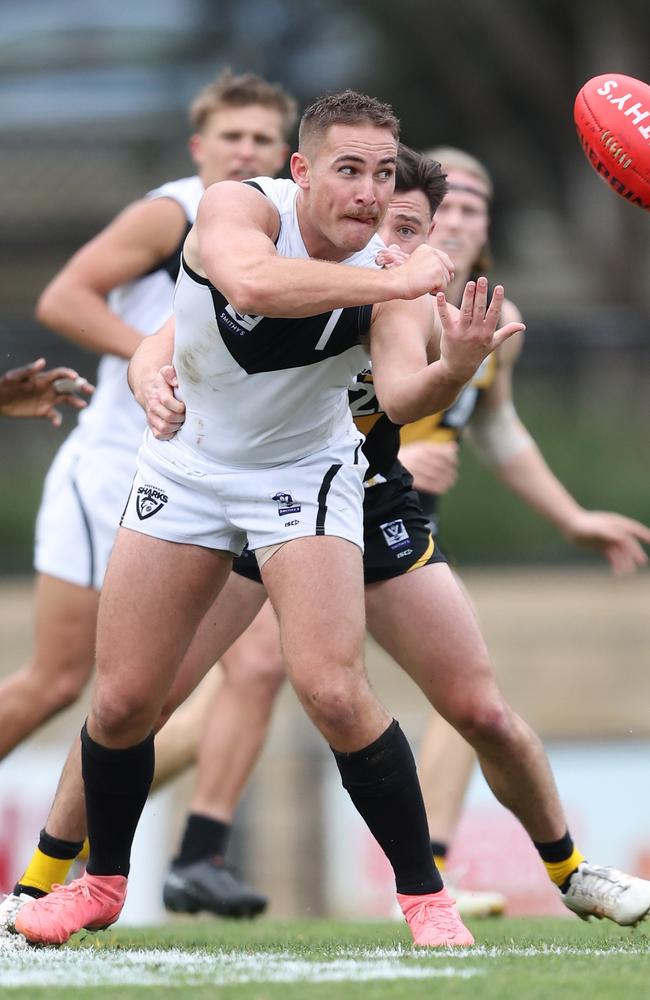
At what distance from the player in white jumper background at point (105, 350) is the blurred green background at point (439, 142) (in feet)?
21.3

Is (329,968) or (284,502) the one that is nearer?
(329,968)

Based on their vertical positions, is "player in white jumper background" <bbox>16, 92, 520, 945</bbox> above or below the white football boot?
above

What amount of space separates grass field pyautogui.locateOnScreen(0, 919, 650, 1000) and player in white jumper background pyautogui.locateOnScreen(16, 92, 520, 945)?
194 mm

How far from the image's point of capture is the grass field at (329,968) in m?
3.40

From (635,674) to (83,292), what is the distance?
5915mm

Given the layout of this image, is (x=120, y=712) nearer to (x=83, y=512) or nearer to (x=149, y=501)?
(x=149, y=501)

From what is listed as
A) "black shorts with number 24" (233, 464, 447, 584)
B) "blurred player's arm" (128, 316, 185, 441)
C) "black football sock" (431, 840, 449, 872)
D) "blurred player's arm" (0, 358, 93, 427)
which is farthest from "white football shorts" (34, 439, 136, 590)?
"black football sock" (431, 840, 449, 872)

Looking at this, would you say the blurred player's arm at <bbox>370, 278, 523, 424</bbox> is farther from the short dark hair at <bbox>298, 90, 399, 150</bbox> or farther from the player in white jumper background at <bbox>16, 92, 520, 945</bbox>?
the short dark hair at <bbox>298, 90, 399, 150</bbox>

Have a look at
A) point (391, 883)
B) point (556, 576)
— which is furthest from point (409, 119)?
point (391, 883)

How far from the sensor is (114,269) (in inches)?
219

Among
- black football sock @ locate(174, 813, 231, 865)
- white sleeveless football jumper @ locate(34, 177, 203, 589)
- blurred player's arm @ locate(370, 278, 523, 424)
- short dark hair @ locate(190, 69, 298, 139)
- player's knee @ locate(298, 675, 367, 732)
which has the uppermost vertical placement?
short dark hair @ locate(190, 69, 298, 139)

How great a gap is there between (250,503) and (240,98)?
208 centimetres

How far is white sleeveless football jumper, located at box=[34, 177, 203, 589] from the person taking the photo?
217 inches

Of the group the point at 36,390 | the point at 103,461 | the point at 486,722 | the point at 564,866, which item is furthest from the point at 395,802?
the point at 103,461
